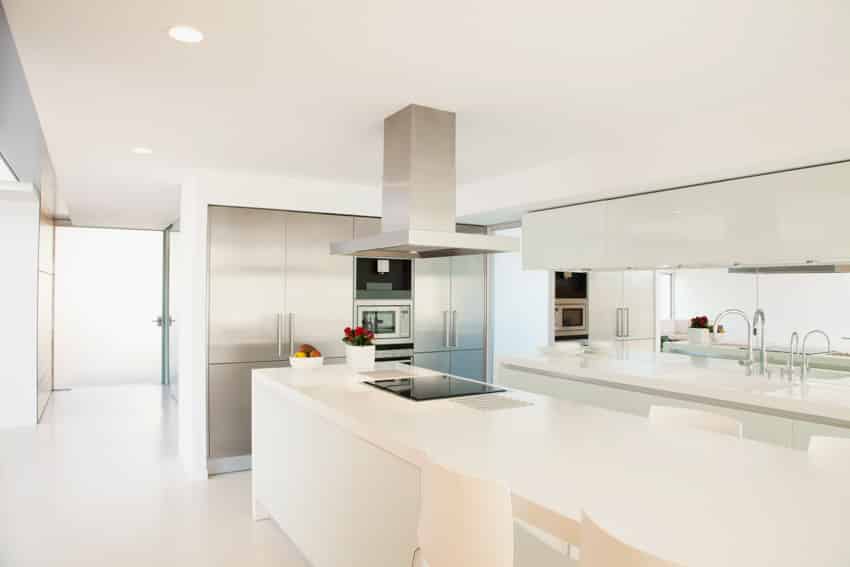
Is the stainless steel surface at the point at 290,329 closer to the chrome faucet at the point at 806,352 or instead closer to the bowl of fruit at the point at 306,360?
the bowl of fruit at the point at 306,360

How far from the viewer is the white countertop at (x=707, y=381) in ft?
9.72

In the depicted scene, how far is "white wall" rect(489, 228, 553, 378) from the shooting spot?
5605 mm

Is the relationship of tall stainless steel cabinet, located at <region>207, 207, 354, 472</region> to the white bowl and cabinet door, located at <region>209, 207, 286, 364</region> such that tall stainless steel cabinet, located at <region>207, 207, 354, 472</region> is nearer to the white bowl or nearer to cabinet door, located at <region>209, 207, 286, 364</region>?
cabinet door, located at <region>209, 207, 286, 364</region>

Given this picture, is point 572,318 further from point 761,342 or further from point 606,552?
point 606,552

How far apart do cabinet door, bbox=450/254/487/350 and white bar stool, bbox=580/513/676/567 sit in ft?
15.6

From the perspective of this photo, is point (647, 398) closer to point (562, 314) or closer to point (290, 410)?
point (562, 314)

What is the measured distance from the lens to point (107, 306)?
29.7ft

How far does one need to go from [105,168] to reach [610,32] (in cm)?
400

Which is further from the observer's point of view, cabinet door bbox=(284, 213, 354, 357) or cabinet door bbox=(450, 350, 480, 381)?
cabinet door bbox=(450, 350, 480, 381)

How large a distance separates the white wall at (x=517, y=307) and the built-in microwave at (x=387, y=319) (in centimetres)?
94

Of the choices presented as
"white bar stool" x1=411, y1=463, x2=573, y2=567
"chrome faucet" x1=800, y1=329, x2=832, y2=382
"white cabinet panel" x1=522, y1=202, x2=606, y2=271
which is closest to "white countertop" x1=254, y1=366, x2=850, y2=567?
"white bar stool" x1=411, y1=463, x2=573, y2=567

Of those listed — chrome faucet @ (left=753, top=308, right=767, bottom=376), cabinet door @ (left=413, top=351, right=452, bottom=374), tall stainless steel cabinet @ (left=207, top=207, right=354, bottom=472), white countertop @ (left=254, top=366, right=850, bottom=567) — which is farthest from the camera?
cabinet door @ (left=413, top=351, right=452, bottom=374)

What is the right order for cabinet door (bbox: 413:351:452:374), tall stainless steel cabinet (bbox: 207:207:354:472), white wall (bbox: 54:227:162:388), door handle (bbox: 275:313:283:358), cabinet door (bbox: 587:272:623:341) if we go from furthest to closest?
white wall (bbox: 54:227:162:388) < cabinet door (bbox: 413:351:452:374) < cabinet door (bbox: 587:272:623:341) < door handle (bbox: 275:313:283:358) < tall stainless steel cabinet (bbox: 207:207:354:472)

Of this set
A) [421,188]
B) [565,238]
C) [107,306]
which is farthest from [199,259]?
[107,306]
